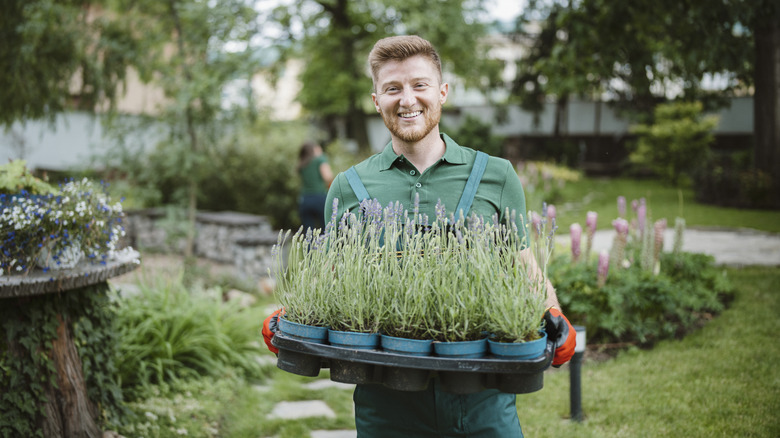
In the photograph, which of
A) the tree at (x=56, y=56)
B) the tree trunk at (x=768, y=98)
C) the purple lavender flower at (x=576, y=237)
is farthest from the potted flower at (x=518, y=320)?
the tree at (x=56, y=56)

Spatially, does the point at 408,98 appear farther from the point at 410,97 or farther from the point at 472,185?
the point at 472,185

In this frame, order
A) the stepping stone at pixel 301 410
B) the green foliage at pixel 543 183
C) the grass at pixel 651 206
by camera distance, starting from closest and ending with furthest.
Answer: the stepping stone at pixel 301 410 → the grass at pixel 651 206 → the green foliage at pixel 543 183

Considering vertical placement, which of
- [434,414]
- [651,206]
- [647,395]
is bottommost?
[647,395]

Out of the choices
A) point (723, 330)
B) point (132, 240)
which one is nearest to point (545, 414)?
point (723, 330)

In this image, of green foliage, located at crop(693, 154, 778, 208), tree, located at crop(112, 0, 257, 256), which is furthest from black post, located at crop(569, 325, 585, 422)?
tree, located at crop(112, 0, 257, 256)

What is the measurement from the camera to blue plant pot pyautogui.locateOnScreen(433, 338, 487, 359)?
5.16 ft

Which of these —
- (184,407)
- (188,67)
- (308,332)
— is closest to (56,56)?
(188,67)

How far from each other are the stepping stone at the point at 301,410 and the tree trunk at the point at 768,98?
494cm

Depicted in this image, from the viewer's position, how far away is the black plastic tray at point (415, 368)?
59.9 inches

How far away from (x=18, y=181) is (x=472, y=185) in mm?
2581

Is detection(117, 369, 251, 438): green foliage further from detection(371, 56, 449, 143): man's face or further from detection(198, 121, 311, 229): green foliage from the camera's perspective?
detection(198, 121, 311, 229): green foliage

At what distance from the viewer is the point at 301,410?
4246 millimetres

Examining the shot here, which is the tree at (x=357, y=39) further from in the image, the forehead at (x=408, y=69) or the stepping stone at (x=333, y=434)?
the forehead at (x=408, y=69)

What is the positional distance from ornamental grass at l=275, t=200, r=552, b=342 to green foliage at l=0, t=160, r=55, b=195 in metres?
2.10
